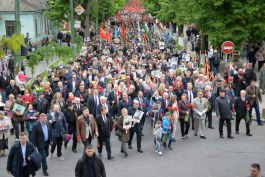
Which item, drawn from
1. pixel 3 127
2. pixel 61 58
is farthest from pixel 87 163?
pixel 61 58

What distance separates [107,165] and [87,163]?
3.68 m

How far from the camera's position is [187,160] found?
507 inches

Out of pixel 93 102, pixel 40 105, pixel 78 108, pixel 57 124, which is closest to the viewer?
pixel 57 124

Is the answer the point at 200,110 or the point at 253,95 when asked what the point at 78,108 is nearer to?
the point at 200,110

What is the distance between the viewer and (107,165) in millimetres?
12531

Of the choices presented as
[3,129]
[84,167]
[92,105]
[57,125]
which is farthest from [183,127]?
[84,167]

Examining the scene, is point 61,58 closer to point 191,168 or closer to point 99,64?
point 99,64

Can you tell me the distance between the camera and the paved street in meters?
11.9

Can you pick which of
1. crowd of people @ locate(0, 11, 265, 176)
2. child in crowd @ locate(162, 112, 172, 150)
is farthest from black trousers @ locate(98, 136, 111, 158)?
child in crowd @ locate(162, 112, 172, 150)

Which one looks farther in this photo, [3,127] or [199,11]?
[199,11]

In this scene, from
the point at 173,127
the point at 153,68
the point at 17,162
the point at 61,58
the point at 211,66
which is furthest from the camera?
the point at 61,58

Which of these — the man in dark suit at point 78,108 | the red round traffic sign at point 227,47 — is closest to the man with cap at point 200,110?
the man in dark suit at point 78,108

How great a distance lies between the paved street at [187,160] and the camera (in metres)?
11.9

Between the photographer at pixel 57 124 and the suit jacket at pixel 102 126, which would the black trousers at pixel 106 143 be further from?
the photographer at pixel 57 124
